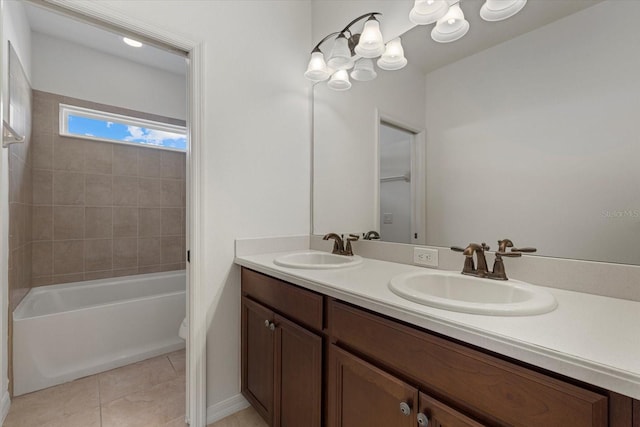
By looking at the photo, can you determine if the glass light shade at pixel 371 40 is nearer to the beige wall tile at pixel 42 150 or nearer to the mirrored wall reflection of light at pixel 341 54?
the mirrored wall reflection of light at pixel 341 54

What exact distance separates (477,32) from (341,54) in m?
0.72

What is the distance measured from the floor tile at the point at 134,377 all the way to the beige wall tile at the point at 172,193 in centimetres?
156

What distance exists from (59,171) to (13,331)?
1.38 meters

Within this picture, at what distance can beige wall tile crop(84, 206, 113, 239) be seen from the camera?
8.65 feet

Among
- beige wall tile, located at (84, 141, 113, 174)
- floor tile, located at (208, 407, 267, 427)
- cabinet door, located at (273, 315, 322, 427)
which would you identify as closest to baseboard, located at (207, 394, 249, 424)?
floor tile, located at (208, 407, 267, 427)

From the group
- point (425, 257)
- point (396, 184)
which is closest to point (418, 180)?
point (396, 184)

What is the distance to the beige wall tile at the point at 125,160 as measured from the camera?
2.79 meters

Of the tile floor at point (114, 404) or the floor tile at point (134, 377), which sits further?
the floor tile at point (134, 377)

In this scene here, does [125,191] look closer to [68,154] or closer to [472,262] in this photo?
[68,154]

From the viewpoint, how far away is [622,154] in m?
0.91

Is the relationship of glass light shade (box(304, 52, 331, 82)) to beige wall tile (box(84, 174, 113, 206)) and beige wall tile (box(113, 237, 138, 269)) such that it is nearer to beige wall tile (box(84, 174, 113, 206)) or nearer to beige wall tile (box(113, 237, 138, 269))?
beige wall tile (box(84, 174, 113, 206))

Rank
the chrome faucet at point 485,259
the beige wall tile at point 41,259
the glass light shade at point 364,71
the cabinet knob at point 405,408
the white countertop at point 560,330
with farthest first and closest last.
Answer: the beige wall tile at point 41,259
the glass light shade at point 364,71
the chrome faucet at point 485,259
the cabinet knob at point 405,408
the white countertop at point 560,330

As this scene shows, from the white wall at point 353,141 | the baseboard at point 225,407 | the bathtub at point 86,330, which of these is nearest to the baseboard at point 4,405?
the bathtub at point 86,330

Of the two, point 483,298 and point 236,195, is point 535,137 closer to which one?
point 483,298
